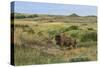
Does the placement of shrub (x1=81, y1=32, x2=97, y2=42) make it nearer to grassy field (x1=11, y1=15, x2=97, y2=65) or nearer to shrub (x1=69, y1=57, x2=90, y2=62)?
grassy field (x1=11, y1=15, x2=97, y2=65)

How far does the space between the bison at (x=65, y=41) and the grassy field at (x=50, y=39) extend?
4cm

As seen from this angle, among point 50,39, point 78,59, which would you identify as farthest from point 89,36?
point 50,39

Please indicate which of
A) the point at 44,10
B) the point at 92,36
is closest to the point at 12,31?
the point at 44,10

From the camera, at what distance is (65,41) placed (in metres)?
2.80

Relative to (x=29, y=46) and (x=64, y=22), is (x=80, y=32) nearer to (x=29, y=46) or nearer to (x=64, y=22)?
(x=64, y=22)

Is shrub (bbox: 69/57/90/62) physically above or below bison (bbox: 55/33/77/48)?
below

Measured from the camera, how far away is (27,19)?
103 inches

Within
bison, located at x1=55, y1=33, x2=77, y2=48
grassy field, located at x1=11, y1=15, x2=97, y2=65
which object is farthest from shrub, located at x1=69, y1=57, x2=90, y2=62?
bison, located at x1=55, y1=33, x2=77, y2=48

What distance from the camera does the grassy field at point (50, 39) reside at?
8.45 ft

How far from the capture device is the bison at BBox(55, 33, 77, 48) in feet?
9.06

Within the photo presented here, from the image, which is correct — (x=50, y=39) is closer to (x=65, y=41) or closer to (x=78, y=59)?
(x=65, y=41)

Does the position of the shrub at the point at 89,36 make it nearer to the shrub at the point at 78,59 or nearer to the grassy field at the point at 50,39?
the grassy field at the point at 50,39

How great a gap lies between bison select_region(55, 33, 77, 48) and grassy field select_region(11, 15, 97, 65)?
0.04 metres

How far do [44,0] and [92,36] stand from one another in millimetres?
873
